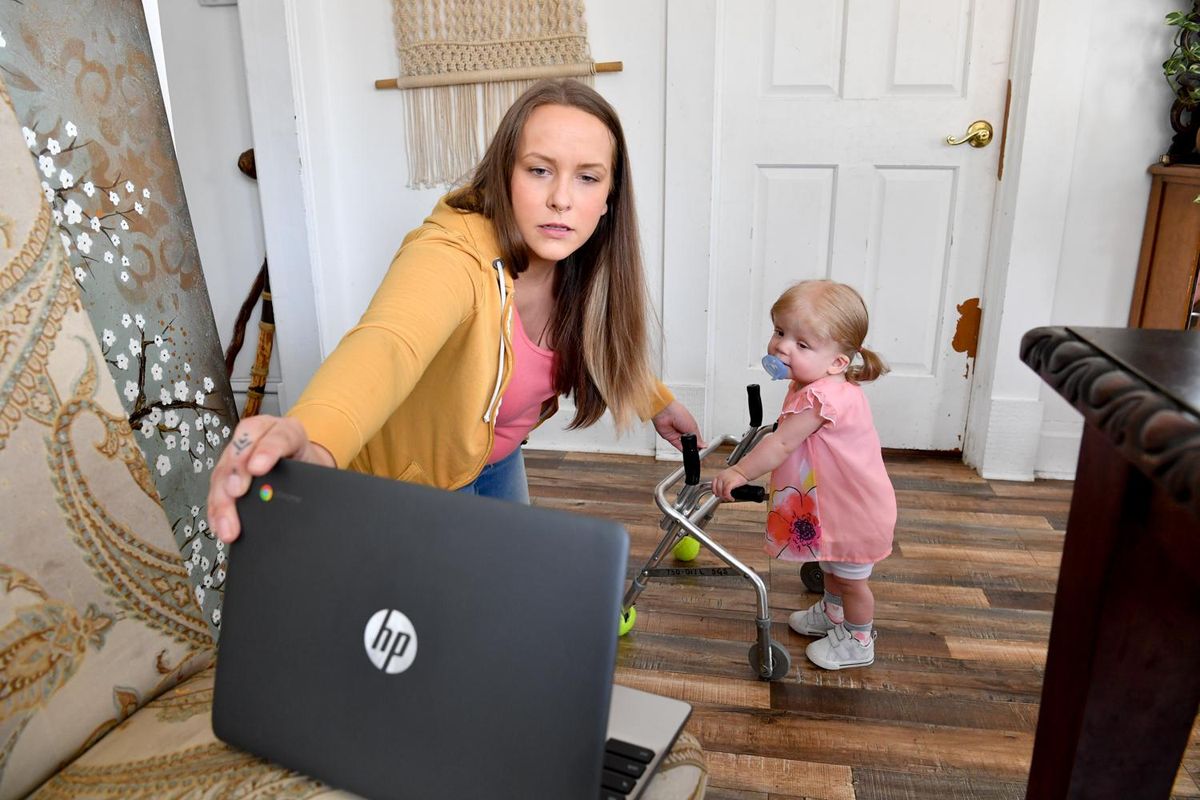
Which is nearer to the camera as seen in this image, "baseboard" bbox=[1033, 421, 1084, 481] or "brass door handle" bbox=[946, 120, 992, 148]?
"brass door handle" bbox=[946, 120, 992, 148]

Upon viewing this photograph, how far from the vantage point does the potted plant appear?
6.93 ft

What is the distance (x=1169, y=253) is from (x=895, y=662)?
148 centimetres

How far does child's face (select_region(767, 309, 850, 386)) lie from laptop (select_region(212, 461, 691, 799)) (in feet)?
3.90

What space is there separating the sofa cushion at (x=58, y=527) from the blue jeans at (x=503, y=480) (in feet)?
2.43

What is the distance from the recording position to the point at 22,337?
2.19 feet

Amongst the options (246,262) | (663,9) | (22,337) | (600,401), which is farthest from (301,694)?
(246,262)

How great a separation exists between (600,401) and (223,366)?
637mm

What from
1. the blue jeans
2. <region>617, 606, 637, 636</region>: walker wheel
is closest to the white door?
<region>617, 606, 637, 636</region>: walker wheel

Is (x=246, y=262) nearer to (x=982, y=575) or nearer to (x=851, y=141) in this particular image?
(x=851, y=141)

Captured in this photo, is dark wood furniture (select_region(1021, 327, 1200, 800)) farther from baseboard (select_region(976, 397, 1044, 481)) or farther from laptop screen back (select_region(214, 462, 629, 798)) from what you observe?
baseboard (select_region(976, 397, 1044, 481))

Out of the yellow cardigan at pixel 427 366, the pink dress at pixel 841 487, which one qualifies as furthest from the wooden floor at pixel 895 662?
the yellow cardigan at pixel 427 366

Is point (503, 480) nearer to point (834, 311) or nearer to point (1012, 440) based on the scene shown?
point (834, 311)

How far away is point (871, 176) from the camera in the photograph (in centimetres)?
255

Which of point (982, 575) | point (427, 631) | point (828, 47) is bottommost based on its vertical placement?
point (982, 575)
